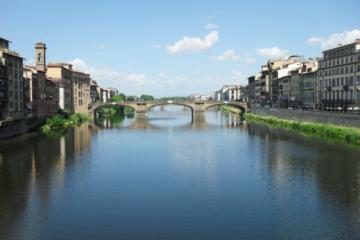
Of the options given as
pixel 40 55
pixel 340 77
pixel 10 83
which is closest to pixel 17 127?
pixel 10 83

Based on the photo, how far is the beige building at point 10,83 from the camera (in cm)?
6147

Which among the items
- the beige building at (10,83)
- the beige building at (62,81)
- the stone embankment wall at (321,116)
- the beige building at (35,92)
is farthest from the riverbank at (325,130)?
the beige building at (62,81)

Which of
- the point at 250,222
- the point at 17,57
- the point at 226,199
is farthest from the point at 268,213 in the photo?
the point at 17,57

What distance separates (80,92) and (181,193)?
334 feet

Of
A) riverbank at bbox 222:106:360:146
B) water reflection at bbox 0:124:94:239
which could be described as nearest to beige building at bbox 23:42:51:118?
water reflection at bbox 0:124:94:239

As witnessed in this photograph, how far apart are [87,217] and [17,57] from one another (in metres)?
47.5

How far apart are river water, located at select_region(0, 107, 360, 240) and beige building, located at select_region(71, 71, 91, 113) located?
2714 inches

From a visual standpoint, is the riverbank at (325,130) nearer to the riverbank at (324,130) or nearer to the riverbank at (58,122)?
the riverbank at (324,130)

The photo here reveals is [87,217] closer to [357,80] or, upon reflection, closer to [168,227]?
[168,227]

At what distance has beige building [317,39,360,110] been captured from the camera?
247 ft

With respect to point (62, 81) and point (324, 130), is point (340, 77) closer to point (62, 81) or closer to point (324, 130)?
point (324, 130)

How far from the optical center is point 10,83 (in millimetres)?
64750

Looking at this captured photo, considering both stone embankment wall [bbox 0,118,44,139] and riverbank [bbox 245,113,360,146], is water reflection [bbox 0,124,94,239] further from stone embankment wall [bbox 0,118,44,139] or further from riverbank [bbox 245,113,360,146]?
riverbank [bbox 245,113,360,146]

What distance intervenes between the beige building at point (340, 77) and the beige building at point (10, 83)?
5077cm
